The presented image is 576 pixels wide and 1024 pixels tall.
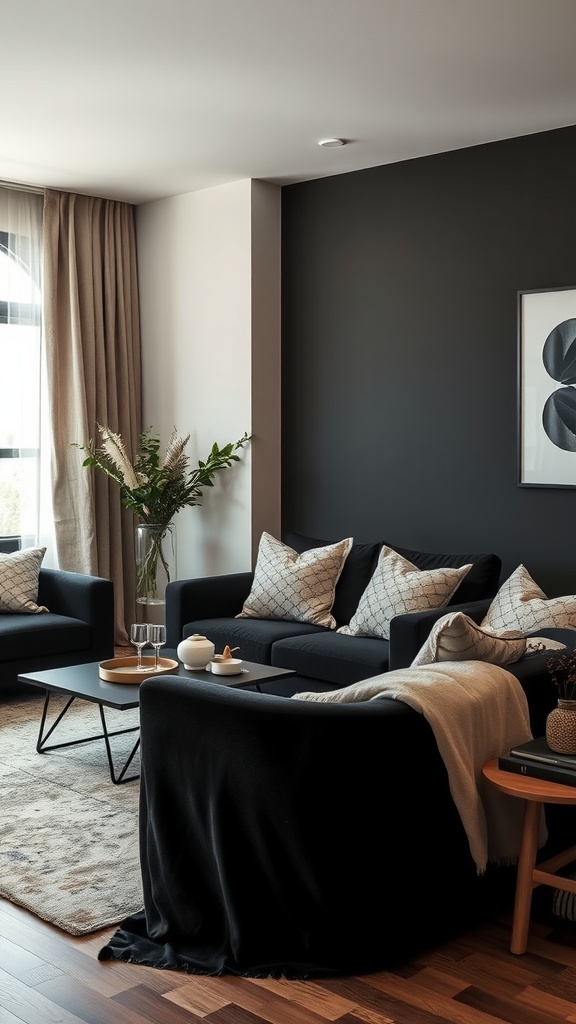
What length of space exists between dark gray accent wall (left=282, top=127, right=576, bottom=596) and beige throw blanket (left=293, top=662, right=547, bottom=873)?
226 cm

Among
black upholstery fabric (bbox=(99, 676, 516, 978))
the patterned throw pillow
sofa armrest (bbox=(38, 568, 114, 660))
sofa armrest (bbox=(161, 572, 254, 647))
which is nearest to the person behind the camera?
black upholstery fabric (bbox=(99, 676, 516, 978))

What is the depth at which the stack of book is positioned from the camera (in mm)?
2779

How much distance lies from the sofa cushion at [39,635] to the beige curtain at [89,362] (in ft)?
3.18

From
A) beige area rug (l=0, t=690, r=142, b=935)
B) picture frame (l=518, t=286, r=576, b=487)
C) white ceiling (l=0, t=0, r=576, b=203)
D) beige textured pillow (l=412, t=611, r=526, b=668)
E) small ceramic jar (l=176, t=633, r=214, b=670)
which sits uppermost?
white ceiling (l=0, t=0, r=576, b=203)

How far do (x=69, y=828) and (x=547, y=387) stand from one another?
9.98 ft

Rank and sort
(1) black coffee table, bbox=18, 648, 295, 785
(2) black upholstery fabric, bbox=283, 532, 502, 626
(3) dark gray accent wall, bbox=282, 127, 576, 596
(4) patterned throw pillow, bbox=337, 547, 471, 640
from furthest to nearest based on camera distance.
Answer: (3) dark gray accent wall, bbox=282, 127, 576, 596 < (2) black upholstery fabric, bbox=283, 532, 502, 626 < (4) patterned throw pillow, bbox=337, 547, 471, 640 < (1) black coffee table, bbox=18, 648, 295, 785

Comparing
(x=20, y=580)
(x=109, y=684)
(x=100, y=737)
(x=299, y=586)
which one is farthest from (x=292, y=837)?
(x=20, y=580)

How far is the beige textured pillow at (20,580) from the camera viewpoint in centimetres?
580

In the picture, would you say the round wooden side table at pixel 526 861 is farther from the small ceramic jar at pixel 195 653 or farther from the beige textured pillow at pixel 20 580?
the beige textured pillow at pixel 20 580

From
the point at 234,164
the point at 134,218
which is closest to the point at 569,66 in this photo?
the point at 234,164

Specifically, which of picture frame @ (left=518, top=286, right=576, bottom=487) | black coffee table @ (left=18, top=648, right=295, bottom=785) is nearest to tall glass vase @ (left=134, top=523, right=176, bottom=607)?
black coffee table @ (left=18, top=648, right=295, bottom=785)

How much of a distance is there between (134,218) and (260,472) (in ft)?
6.50

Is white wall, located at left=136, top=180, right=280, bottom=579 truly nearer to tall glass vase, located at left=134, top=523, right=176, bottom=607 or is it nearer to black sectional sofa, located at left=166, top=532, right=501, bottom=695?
tall glass vase, located at left=134, top=523, right=176, bottom=607

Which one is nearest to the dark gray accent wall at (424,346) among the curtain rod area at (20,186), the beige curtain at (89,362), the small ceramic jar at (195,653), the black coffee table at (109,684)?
the beige curtain at (89,362)
